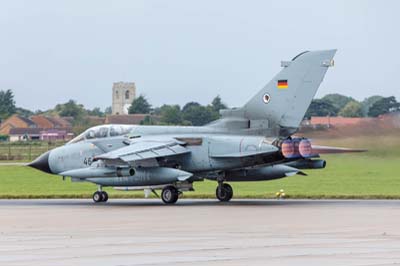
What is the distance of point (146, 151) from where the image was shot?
31812 mm

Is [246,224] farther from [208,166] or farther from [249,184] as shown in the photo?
[249,184]

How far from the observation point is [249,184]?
148 feet

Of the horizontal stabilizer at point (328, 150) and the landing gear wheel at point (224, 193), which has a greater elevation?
the horizontal stabilizer at point (328, 150)

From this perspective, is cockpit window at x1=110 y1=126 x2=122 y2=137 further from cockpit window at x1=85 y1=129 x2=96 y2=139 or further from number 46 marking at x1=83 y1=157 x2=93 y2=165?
number 46 marking at x1=83 y1=157 x2=93 y2=165

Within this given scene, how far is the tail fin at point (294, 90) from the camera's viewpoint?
103 feet

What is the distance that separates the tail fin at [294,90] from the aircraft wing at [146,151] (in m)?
2.73

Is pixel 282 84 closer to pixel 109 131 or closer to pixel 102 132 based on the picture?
Answer: pixel 109 131

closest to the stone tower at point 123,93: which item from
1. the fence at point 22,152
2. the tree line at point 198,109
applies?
the tree line at point 198,109

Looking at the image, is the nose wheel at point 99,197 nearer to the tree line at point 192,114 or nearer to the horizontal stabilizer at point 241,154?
the horizontal stabilizer at point 241,154

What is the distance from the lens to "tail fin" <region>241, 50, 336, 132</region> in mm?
31266

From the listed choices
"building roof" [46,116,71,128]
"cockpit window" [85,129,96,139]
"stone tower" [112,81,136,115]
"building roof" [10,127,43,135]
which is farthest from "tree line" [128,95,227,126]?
"stone tower" [112,81,136,115]

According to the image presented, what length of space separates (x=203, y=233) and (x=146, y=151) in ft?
34.6

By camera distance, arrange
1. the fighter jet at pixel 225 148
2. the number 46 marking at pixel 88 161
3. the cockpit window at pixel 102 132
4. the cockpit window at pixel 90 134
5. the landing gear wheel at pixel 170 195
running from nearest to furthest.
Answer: the fighter jet at pixel 225 148 → the landing gear wheel at pixel 170 195 → the number 46 marking at pixel 88 161 → the cockpit window at pixel 102 132 → the cockpit window at pixel 90 134

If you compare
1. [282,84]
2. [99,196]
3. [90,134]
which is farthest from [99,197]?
[282,84]
